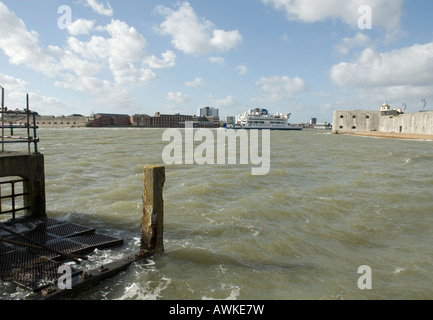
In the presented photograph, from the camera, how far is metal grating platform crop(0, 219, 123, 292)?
229 inches

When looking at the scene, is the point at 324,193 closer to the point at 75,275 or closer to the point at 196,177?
the point at 196,177

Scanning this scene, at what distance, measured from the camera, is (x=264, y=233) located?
360 inches

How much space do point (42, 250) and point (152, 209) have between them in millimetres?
2364

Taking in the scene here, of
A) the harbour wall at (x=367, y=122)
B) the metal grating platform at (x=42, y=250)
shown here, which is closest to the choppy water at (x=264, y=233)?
the metal grating platform at (x=42, y=250)

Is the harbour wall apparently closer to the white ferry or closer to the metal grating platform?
the white ferry

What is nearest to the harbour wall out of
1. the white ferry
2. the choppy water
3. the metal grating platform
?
the white ferry

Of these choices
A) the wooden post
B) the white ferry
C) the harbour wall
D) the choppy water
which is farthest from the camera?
the white ferry

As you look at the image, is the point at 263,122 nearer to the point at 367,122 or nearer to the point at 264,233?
the point at 367,122

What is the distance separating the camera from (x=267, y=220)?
10.4 m

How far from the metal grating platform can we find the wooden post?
1114 mm

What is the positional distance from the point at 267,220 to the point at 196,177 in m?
7.36

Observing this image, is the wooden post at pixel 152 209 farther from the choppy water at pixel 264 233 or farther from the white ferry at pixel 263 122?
the white ferry at pixel 263 122

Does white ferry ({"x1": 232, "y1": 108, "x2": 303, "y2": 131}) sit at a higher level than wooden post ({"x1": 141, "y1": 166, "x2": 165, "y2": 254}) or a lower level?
higher

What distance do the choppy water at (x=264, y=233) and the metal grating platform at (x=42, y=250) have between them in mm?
271
